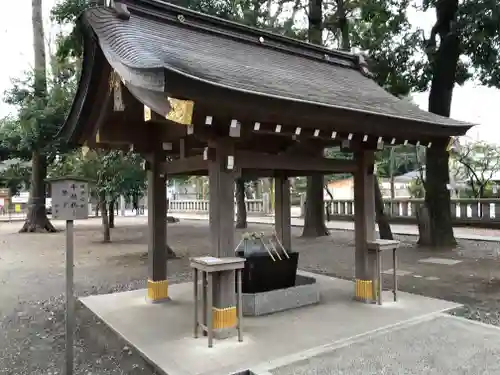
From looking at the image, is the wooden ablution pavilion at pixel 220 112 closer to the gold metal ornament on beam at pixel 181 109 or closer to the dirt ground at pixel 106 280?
the gold metal ornament on beam at pixel 181 109

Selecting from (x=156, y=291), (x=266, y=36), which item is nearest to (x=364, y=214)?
(x=156, y=291)

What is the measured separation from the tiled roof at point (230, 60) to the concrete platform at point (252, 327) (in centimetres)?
249

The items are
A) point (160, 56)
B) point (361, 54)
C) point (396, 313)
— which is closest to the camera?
point (160, 56)

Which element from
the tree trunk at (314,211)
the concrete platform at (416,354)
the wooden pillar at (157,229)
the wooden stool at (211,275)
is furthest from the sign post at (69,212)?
the tree trunk at (314,211)

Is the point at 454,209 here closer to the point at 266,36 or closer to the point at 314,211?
the point at 314,211

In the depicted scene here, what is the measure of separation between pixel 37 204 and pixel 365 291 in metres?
17.0

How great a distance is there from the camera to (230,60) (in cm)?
547

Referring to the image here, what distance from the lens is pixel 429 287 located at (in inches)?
278

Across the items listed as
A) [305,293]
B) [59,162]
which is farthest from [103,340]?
[59,162]

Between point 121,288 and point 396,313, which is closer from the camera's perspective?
point 396,313

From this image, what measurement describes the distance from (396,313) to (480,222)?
1332 cm

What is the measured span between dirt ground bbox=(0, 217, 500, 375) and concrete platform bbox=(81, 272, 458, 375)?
25 cm

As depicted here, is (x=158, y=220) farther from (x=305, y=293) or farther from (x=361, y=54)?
(x=361, y=54)

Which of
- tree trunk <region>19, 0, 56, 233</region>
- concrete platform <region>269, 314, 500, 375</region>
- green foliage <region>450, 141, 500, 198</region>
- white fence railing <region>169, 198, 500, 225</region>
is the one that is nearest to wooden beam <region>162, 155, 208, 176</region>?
concrete platform <region>269, 314, 500, 375</region>
